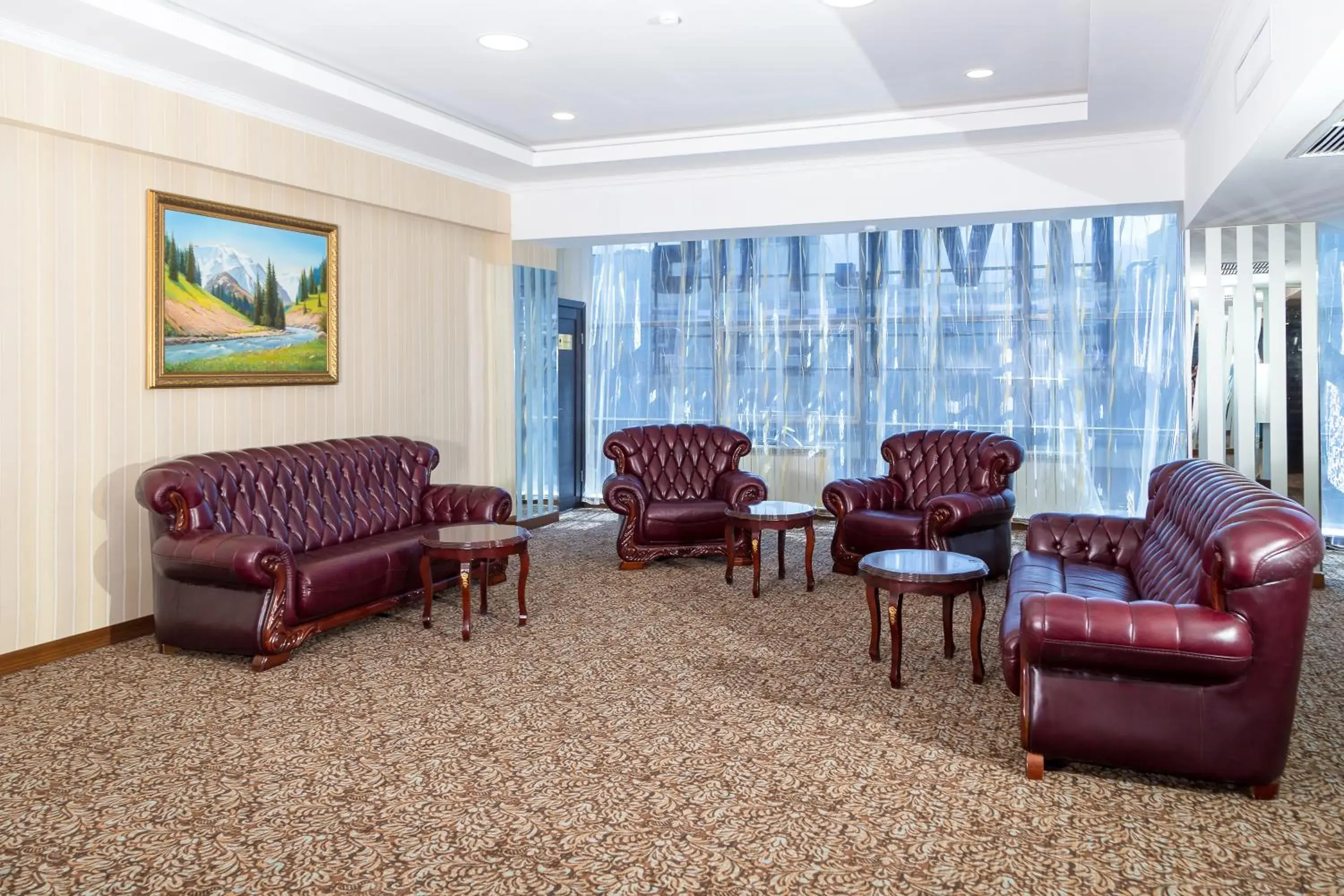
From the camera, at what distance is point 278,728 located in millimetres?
3904

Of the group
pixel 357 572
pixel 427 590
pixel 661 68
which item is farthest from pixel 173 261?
pixel 661 68

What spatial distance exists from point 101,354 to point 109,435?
425 millimetres

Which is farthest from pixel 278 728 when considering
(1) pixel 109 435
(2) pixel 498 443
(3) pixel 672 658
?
(2) pixel 498 443

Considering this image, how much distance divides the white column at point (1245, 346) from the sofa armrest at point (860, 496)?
230cm

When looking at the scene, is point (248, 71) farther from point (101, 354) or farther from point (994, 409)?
point (994, 409)

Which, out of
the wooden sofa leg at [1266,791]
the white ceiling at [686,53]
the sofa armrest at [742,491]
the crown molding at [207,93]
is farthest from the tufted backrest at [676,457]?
the wooden sofa leg at [1266,791]

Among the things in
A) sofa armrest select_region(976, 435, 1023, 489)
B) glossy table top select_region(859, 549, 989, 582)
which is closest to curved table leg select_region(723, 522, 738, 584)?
glossy table top select_region(859, 549, 989, 582)

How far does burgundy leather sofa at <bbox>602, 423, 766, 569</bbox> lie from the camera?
277 inches

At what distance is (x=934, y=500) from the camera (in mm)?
6270

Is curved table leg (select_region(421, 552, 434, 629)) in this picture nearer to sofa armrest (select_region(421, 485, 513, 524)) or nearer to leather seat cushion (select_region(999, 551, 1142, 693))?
sofa armrest (select_region(421, 485, 513, 524))

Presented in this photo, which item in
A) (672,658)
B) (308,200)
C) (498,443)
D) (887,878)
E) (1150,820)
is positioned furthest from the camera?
(498,443)

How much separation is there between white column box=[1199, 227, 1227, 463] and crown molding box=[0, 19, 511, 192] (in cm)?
545

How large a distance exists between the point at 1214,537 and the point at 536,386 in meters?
6.28

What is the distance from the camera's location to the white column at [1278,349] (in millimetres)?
6500
